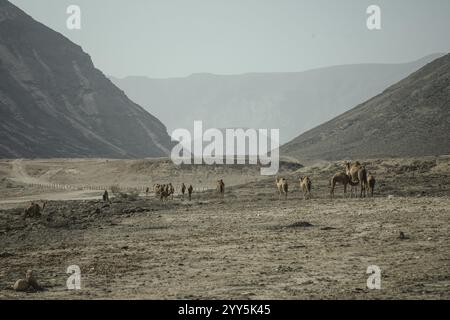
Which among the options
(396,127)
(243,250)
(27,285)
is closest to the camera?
(27,285)

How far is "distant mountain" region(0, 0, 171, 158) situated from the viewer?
126188mm

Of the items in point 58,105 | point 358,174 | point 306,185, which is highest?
point 58,105

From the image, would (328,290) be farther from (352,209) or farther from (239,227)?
(352,209)

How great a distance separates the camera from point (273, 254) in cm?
1727

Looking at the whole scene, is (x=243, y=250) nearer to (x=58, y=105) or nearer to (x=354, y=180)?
(x=354, y=180)

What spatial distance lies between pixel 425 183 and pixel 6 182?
47.8 meters

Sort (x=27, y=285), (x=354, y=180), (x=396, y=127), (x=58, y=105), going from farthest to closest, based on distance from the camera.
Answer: (x=58, y=105)
(x=396, y=127)
(x=354, y=180)
(x=27, y=285)

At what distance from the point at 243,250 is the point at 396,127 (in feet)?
286

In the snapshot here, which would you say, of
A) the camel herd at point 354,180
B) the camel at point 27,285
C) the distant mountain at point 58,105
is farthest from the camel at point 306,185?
the distant mountain at point 58,105

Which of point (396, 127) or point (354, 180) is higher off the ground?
point (396, 127)

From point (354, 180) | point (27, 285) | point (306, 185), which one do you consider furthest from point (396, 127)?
point (27, 285)

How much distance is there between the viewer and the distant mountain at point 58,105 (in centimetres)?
12619

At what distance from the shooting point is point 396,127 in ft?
330

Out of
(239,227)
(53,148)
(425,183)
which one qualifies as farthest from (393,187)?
(53,148)
